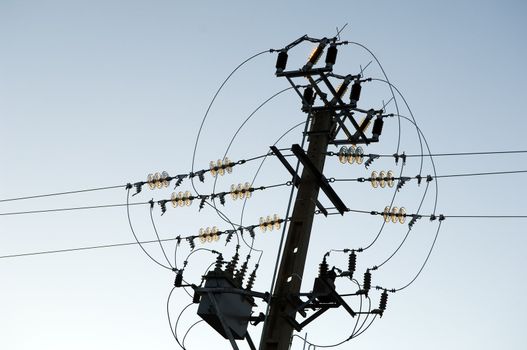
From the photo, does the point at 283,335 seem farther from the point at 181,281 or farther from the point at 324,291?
the point at 181,281

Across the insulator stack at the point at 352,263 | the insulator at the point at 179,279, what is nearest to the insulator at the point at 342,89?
the insulator stack at the point at 352,263

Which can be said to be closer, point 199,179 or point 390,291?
point 390,291

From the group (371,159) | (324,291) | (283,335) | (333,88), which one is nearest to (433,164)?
(371,159)

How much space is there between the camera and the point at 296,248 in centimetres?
1536

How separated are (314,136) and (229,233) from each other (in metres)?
2.62

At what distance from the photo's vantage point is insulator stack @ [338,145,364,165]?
17.0m

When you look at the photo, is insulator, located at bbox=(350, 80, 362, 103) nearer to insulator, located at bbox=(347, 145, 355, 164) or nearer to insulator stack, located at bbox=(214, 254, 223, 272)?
insulator, located at bbox=(347, 145, 355, 164)

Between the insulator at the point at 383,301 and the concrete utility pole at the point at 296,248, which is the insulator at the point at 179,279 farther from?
the insulator at the point at 383,301

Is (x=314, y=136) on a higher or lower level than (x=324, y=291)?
higher

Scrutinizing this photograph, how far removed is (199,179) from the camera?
18688mm

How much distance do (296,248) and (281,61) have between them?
4100 millimetres

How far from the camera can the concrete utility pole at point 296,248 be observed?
14.7 meters

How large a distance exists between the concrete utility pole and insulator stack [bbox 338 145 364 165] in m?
0.40

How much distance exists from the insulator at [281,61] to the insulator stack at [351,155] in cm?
201
